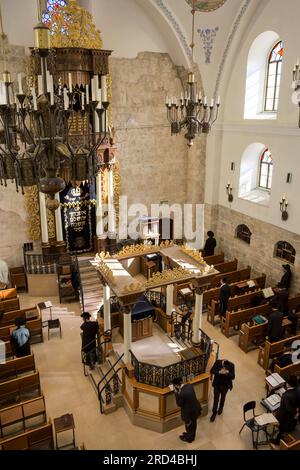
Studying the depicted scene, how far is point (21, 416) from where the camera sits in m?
7.49

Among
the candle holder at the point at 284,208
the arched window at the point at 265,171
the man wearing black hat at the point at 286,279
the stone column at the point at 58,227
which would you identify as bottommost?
the man wearing black hat at the point at 286,279

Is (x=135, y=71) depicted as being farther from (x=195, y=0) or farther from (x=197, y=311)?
(x=197, y=311)

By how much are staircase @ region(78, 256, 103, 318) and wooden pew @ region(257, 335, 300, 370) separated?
5094 mm

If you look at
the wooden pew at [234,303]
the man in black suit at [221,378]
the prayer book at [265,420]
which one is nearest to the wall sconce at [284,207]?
the wooden pew at [234,303]

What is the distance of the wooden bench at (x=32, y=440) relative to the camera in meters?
6.68

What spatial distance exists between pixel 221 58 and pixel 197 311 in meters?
9.47

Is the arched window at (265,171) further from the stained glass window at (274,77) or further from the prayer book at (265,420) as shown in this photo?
the prayer book at (265,420)

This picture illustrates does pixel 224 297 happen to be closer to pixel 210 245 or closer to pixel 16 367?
pixel 210 245

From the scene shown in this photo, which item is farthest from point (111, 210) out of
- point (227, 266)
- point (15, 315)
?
point (15, 315)

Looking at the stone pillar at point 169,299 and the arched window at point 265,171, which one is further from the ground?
the arched window at point 265,171

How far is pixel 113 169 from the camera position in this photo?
47.9 feet

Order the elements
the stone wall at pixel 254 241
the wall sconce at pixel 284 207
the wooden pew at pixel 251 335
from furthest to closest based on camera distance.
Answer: the stone wall at pixel 254 241 < the wall sconce at pixel 284 207 < the wooden pew at pixel 251 335

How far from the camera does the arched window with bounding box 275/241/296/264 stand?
12.4 meters

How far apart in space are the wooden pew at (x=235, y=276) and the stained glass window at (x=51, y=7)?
10.00 m
